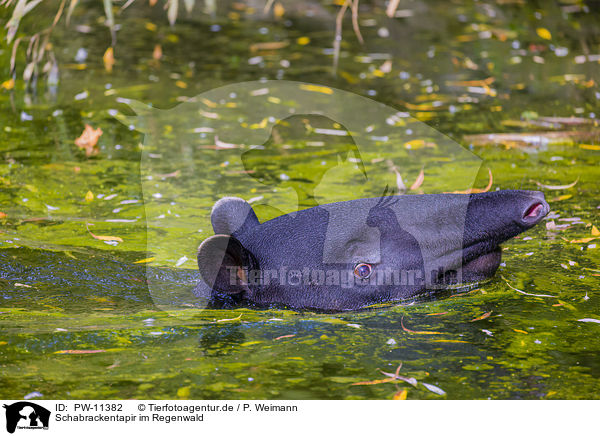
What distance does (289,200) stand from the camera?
869 cm

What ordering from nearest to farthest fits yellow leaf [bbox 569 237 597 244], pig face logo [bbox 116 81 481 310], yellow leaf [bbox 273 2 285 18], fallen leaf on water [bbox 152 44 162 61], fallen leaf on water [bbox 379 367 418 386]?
fallen leaf on water [bbox 379 367 418 386], pig face logo [bbox 116 81 481 310], yellow leaf [bbox 569 237 597 244], fallen leaf on water [bbox 152 44 162 61], yellow leaf [bbox 273 2 285 18]

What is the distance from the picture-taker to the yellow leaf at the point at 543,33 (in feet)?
51.1

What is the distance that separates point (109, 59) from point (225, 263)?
995cm

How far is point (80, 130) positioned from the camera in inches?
439

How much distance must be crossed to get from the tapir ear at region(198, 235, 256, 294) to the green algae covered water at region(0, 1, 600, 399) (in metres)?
0.25

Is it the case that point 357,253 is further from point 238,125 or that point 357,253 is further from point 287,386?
point 238,125

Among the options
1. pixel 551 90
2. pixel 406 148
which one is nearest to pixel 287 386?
pixel 406 148

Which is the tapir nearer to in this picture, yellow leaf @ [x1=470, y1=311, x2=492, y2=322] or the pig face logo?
the pig face logo

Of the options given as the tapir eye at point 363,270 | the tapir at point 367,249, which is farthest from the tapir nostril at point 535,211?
the tapir eye at point 363,270

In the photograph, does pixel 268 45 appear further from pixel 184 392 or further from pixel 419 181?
pixel 184 392

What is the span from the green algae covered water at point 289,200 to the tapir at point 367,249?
17 centimetres

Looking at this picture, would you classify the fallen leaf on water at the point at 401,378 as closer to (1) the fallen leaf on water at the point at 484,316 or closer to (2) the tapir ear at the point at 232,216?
(1) the fallen leaf on water at the point at 484,316

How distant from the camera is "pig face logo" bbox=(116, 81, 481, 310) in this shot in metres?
5.45

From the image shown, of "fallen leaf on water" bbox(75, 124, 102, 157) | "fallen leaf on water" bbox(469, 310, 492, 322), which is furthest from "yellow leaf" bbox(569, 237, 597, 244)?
"fallen leaf on water" bbox(75, 124, 102, 157)
